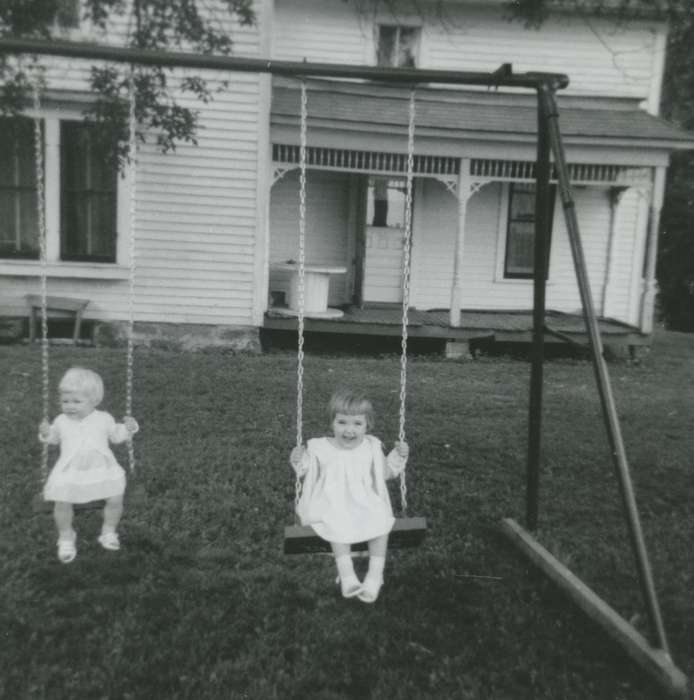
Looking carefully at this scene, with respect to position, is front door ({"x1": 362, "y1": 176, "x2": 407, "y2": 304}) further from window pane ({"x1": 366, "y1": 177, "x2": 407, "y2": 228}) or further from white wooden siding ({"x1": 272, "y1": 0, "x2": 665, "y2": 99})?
white wooden siding ({"x1": 272, "y1": 0, "x2": 665, "y2": 99})

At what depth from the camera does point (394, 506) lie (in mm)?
5598

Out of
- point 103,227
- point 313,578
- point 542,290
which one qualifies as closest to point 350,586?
point 313,578

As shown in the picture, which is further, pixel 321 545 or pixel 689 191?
pixel 689 191

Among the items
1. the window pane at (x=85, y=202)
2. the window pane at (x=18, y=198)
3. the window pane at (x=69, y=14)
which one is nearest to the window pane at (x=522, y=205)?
the window pane at (x=85, y=202)

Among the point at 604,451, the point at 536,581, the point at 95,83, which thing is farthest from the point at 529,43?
the point at 536,581

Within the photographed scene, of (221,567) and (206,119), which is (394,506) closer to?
(221,567)

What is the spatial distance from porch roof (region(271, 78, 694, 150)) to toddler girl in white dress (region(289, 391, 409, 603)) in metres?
8.06

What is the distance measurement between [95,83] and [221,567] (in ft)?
23.6

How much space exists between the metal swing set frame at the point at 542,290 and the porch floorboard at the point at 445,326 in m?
6.83

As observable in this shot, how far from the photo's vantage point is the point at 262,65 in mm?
3990

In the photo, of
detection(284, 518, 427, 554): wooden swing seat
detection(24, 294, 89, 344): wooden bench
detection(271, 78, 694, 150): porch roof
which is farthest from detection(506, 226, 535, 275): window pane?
detection(284, 518, 427, 554): wooden swing seat

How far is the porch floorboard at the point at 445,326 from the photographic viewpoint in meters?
11.7

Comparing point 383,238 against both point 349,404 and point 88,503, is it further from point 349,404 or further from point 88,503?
point 88,503

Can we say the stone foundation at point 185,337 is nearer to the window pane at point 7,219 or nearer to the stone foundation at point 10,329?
the stone foundation at point 10,329
